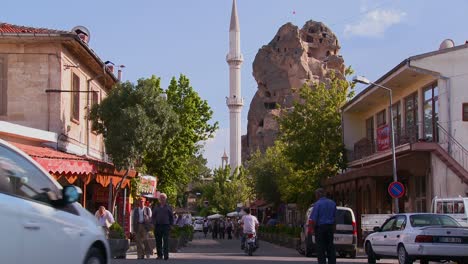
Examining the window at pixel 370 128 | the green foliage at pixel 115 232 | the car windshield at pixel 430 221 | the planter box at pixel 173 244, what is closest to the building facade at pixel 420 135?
the window at pixel 370 128

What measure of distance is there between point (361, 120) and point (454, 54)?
16.0m

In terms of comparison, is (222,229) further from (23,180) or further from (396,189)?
(23,180)

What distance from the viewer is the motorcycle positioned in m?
27.1

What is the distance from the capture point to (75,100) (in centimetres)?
2777

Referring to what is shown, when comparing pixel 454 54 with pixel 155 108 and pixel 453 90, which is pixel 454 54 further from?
pixel 155 108

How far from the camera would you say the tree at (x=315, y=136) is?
1758 inches

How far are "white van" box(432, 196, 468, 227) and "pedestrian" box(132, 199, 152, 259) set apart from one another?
385 inches

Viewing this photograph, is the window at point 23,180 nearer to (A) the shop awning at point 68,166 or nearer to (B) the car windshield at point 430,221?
(A) the shop awning at point 68,166

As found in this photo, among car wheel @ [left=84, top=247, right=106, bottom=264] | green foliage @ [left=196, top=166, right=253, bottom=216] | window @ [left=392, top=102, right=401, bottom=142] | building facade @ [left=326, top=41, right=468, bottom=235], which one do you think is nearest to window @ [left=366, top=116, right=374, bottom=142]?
building facade @ [left=326, top=41, right=468, bottom=235]

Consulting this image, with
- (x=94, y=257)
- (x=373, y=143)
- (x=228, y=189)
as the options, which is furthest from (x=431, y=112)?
(x=228, y=189)

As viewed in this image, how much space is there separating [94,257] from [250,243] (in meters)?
19.6

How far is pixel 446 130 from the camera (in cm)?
3067

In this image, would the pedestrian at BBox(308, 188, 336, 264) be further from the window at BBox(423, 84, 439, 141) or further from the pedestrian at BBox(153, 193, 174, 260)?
the window at BBox(423, 84, 439, 141)

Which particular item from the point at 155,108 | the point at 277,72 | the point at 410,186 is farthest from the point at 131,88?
the point at 277,72
